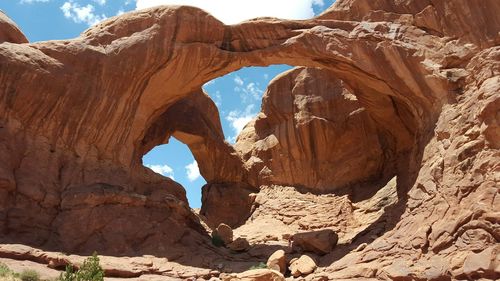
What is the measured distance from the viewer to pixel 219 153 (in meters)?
28.9

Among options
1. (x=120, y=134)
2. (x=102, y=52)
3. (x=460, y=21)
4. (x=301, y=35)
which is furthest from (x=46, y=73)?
(x=460, y=21)

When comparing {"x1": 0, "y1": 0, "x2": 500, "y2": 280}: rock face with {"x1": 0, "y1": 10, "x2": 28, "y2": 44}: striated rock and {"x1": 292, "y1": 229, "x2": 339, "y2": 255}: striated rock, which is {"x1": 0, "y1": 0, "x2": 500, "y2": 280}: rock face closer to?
{"x1": 0, "y1": 10, "x2": 28, "y2": 44}: striated rock

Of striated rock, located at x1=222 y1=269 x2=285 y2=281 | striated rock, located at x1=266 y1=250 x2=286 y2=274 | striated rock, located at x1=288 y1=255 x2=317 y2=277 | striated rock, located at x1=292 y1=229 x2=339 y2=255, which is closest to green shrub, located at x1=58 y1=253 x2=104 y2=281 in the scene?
striated rock, located at x1=222 y1=269 x2=285 y2=281

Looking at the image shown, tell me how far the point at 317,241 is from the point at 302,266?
214 centimetres

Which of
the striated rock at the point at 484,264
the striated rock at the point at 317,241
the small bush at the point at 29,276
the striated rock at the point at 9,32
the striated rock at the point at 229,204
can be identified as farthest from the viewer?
the striated rock at the point at 229,204

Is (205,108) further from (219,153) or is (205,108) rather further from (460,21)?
(460,21)

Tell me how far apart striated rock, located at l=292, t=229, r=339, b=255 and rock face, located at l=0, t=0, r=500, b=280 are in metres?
0.77

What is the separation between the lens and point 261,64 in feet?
70.7

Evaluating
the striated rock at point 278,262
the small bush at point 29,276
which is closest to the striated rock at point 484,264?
the striated rock at point 278,262

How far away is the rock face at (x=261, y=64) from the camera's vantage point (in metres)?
14.8

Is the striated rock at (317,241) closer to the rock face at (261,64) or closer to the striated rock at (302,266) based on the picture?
the rock face at (261,64)

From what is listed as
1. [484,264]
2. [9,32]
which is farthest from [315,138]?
[9,32]

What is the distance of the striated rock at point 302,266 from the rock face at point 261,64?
1.48 feet

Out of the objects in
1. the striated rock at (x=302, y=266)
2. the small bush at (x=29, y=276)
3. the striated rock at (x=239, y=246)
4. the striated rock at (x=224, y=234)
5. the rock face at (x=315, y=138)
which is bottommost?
the small bush at (x=29, y=276)
